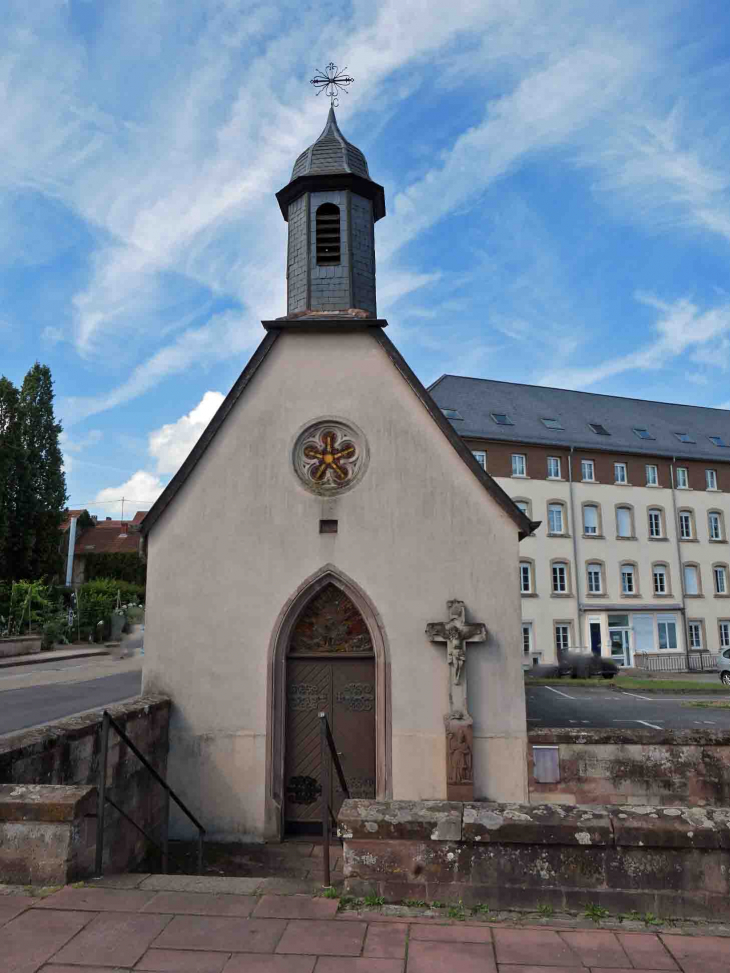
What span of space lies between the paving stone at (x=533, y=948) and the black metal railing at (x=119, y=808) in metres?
3.04

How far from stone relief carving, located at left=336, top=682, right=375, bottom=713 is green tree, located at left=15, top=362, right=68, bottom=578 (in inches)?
1602

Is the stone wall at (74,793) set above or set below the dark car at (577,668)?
above

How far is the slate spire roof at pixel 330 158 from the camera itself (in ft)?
40.6

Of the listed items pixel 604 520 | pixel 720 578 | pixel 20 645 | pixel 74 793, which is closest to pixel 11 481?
pixel 20 645

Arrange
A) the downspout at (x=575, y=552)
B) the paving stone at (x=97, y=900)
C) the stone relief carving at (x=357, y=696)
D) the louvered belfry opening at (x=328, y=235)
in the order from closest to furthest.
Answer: the paving stone at (x=97, y=900) → the stone relief carving at (x=357, y=696) → the louvered belfry opening at (x=328, y=235) → the downspout at (x=575, y=552)

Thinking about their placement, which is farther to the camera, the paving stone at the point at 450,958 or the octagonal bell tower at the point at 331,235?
the octagonal bell tower at the point at 331,235

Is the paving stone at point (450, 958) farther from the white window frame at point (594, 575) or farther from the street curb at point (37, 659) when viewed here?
the white window frame at point (594, 575)

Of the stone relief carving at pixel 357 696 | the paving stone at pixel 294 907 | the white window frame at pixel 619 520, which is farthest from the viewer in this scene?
the white window frame at pixel 619 520

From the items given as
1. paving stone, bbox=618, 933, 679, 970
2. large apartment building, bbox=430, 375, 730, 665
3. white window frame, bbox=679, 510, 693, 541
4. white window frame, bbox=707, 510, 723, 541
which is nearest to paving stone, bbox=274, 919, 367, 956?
paving stone, bbox=618, 933, 679, 970

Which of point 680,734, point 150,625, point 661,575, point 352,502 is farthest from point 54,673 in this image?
point 661,575

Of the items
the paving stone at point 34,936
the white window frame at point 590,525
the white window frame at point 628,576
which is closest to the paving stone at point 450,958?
the paving stone at point 34,936

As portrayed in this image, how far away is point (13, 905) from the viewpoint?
4539 mm

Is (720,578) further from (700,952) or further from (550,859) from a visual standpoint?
(700,952)

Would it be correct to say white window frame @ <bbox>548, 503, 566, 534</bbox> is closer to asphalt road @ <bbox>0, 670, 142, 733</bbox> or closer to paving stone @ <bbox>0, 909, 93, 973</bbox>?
asphalt road @ <bbox>0, 670, 142, 733</bbox>
